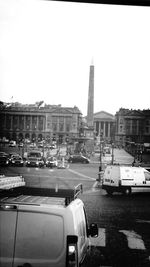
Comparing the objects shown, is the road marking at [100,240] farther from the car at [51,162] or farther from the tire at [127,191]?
the car at [51,162]

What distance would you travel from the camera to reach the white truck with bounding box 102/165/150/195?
29.1 feet

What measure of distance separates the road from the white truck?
0.23 meters

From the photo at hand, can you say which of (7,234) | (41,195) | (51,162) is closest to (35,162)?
(51,162)

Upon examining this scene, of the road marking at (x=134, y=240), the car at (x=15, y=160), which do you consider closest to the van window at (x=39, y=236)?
the road marking at (x=134, y=240)

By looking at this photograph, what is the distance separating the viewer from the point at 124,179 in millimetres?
9234

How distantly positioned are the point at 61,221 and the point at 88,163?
843 cm

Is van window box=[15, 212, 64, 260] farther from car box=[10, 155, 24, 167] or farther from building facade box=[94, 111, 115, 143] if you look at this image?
building facade box=[94, 111, 115, 143]

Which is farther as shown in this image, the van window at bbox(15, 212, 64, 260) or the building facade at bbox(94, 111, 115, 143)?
the building facade at bbox(94, 111, 115, 143)

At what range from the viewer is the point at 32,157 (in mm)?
8844

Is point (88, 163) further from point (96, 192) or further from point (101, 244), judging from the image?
point (101, 244)

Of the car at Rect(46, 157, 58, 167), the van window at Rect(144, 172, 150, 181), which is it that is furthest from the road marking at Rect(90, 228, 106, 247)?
the car at Rect(46, 157, 58, 167)

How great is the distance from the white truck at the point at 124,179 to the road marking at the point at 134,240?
3420 mm

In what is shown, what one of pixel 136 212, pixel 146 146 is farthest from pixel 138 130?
pixel 136 212

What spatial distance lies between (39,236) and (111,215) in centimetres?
412
